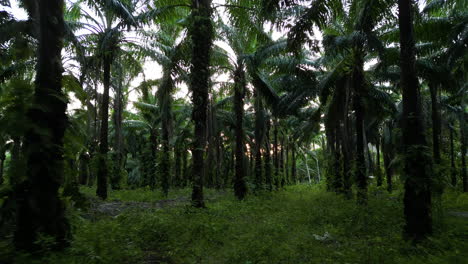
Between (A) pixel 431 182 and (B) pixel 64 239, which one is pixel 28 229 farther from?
(A) pixel 431 182

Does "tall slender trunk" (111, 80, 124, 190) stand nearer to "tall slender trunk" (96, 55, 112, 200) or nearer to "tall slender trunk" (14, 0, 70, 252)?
"tall slender trunk" (96, 55, 112, 200)

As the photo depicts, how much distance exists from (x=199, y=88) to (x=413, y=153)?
6.34 metres

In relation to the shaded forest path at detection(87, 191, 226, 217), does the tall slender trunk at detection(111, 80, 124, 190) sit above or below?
above

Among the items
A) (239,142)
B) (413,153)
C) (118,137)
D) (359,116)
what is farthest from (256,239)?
(239,142)

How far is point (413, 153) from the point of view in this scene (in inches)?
240

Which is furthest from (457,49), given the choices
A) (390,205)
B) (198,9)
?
(198,9)

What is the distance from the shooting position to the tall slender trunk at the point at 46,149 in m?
4.27

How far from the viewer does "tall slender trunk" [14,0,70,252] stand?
168 inches

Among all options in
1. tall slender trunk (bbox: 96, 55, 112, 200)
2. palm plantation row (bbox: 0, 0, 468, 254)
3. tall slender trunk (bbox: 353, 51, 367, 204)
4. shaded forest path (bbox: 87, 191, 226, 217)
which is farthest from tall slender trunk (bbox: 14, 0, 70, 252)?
tall slender trunk (bbox: 353, 51, 367, 204)

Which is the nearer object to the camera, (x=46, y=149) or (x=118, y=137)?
(x=46, y=149)

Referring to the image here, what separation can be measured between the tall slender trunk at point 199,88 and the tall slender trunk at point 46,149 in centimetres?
546

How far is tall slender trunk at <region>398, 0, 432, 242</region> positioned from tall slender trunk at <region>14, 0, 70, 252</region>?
240 inches

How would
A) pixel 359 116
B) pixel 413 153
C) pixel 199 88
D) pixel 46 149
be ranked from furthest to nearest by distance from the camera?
pixel 359 116 < pixel 199 88 < pixel 413 153 < pixel 46 149

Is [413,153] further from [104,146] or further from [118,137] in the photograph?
[104,146]
